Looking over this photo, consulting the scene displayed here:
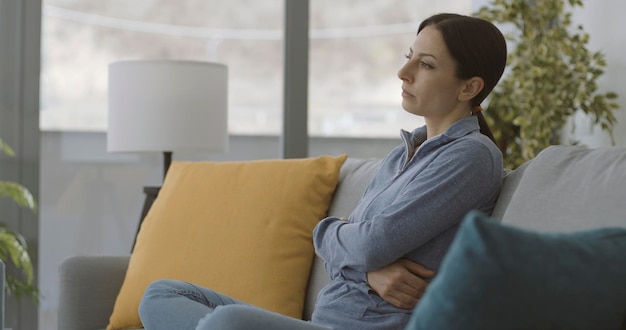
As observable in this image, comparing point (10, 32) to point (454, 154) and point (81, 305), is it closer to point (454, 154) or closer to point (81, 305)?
point (81, 305)

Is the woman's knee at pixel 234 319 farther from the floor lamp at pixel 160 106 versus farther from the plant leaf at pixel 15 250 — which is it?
the plant leaf at pixel 15 250

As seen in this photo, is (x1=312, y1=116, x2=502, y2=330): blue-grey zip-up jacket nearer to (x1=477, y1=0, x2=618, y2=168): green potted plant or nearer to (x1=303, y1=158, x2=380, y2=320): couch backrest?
(x1=303, y1=158, x2=380, y2=320): couch backrest

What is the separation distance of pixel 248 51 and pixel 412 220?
8.43 ft

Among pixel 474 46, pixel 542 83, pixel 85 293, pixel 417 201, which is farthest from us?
pixel 542 83

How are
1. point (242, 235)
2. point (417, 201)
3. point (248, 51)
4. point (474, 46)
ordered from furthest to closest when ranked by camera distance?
1. point (248, 51)
2. point (242, 235)
3. point (474, 46)
4. point (417, 201)

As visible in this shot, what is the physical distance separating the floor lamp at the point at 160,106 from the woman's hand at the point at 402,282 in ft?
5.53

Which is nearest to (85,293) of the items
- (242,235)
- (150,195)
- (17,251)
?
(242,235)

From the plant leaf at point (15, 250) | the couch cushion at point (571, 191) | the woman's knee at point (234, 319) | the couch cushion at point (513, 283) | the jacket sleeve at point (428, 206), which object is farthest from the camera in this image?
the plant leaf at point (15, 250)

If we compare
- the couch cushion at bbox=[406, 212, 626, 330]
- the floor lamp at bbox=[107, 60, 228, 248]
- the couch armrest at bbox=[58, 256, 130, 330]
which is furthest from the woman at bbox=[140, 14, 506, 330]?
the floor lamp at bbox=[107, 60, 228, 248]

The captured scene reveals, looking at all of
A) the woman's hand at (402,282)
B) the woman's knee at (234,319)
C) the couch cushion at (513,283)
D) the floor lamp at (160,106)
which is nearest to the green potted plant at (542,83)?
the floor lamp at (160,106)

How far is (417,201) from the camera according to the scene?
1.80 metres

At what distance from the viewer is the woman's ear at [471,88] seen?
197 cm

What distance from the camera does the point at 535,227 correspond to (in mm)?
1694

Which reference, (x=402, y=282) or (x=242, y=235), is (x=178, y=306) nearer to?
(x=402, y=282)
